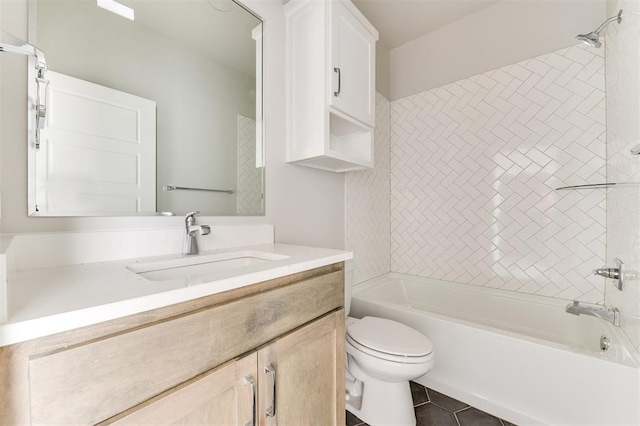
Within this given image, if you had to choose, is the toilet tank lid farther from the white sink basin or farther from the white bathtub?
the white sink basin

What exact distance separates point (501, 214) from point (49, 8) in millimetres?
2616

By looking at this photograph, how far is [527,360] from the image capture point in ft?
4.47

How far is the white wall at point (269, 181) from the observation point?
2.53 feet

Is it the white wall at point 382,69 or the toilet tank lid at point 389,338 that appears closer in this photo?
the toilet tank lid at point 389,338

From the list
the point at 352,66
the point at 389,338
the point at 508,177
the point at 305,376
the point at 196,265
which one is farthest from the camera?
the point at 508,177

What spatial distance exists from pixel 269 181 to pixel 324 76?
606 mm

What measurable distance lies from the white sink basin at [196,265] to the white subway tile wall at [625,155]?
60.6 inches


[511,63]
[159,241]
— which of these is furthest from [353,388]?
[511,63]

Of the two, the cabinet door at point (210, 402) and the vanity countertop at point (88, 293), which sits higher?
the vanity countertop at point (88, 293)

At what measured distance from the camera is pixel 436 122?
2357mm

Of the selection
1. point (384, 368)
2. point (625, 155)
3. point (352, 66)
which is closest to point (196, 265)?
point (384, 368)

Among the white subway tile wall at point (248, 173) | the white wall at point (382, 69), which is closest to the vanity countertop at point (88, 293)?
the white subway tile wall at point (248, 173)

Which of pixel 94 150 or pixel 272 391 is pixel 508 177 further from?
pixel 94 150

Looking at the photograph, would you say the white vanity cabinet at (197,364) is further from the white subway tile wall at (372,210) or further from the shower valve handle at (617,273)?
the shower valve handle at (617,273)
